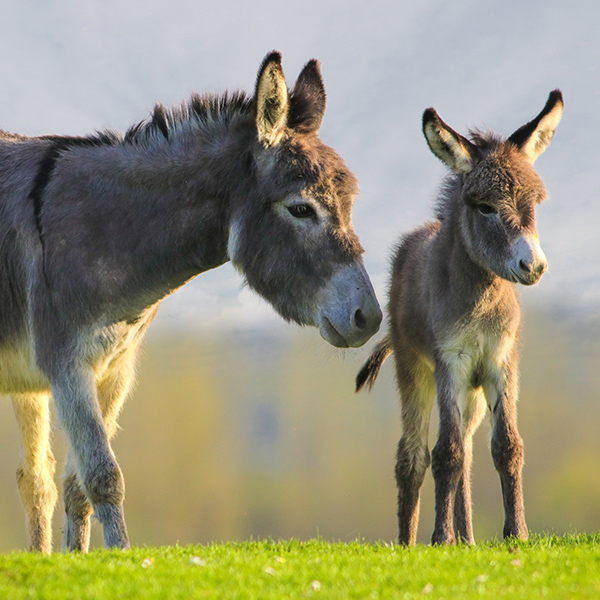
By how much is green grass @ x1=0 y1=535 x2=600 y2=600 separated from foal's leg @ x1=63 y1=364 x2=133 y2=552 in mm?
815

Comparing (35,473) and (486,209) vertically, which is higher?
(486,209)

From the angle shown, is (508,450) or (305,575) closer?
(305,575)

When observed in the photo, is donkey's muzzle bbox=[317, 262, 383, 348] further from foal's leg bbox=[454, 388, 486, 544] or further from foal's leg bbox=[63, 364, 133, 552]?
foal's leg bbox=[454, 388, 486, 544]

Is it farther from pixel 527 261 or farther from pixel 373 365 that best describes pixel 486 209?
pixel 373 365

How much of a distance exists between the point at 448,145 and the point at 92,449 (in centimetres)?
467

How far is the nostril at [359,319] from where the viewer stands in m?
5.50

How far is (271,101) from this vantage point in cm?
583

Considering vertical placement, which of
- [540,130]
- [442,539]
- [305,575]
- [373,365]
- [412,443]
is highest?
[540,130]

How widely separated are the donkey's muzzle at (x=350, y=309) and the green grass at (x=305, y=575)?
66.2 inches

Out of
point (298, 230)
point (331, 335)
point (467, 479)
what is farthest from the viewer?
point (467, 479)

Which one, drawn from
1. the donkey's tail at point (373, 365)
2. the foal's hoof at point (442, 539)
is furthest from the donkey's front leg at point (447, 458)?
the donkey's tail at point (373, 365)

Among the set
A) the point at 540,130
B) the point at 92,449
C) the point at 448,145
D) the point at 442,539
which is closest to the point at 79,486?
the point at 92,449

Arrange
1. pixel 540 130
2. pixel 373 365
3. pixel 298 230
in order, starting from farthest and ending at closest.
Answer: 1. pixel 373 365
2. pixel 540 130
3. pixel 298 230

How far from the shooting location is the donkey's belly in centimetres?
650
